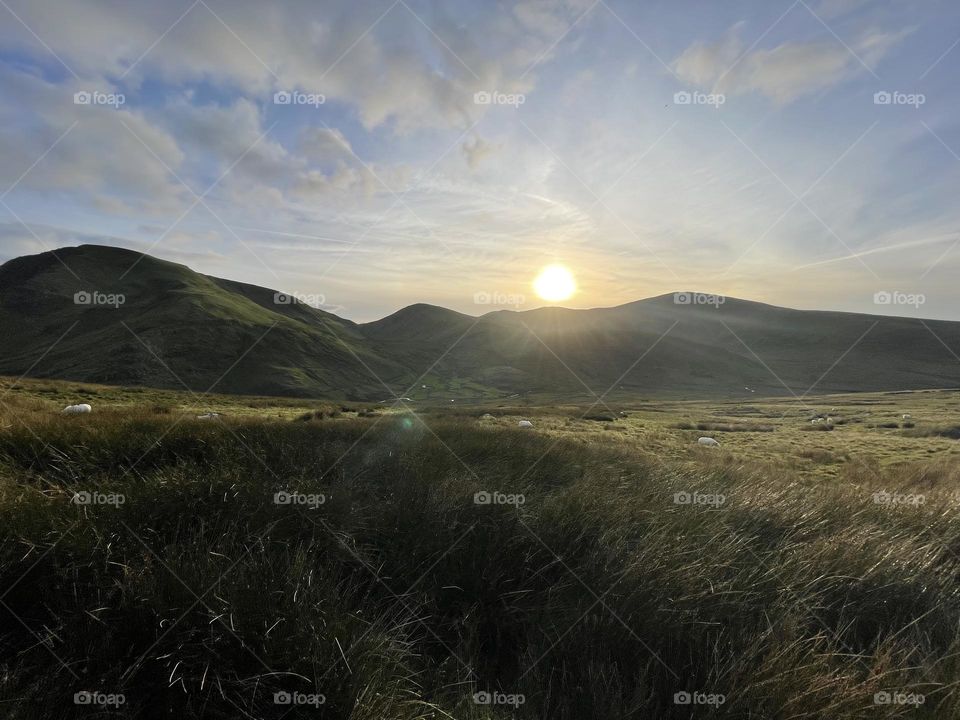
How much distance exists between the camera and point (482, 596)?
4.07 meters

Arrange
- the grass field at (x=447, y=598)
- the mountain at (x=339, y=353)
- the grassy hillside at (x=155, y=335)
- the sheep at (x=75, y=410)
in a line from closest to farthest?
the grass field at (x=447, y=598) → the sheep at (x=75, y=410) → the grassy hillside at (x=155, y=335) → the mountain at (x=339, y=353)

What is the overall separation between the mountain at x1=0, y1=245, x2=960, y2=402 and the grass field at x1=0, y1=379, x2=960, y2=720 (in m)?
96.3

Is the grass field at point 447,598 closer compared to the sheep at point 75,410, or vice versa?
the grass field at point 447,598

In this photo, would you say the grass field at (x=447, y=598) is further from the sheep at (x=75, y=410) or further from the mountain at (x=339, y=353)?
the mountain at (x=339, y=353)

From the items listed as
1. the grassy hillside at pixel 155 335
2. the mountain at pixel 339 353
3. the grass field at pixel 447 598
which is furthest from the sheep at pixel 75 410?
the mountain at pixel 339 353

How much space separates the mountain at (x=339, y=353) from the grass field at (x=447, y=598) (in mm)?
96256

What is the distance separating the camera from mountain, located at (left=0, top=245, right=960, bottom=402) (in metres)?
112

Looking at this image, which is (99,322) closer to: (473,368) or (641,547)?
(473,368)

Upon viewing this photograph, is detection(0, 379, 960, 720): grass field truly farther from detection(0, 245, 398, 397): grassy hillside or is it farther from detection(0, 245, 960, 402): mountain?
detection(0, 245, 960, 402): mountain

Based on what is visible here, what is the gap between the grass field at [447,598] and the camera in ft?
9.32

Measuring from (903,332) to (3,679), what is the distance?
256m

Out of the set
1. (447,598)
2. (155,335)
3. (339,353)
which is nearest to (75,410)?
(447,598)

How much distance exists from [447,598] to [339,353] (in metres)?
151

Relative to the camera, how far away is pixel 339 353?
5817 inches
